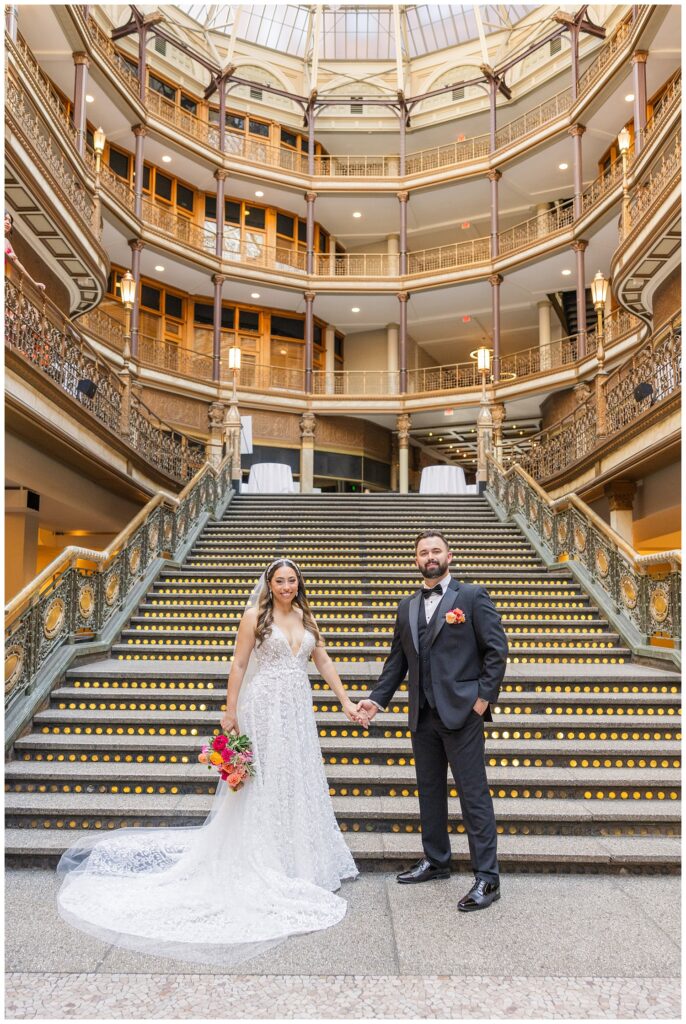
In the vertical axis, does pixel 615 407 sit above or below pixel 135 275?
below

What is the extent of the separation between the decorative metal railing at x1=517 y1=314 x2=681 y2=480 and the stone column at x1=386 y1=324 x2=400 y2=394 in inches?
350

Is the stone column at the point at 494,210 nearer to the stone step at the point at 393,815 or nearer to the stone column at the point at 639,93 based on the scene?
the stone column at the point at 639,93

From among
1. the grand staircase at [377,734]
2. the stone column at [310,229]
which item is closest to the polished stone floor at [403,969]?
the grand staircase at [377,734]

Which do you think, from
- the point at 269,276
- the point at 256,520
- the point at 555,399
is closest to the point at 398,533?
the point at 256,520

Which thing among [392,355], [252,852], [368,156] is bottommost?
[252,852]

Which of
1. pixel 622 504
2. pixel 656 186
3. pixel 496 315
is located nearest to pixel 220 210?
pixel 496 315

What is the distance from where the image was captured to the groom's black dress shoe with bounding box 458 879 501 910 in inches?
139

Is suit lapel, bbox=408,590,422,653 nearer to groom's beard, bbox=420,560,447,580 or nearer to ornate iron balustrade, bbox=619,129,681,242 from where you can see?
groom's beard, bbox=420,560,447,580

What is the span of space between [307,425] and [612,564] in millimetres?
15821

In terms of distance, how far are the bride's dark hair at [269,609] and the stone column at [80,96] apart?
→ 14801mm

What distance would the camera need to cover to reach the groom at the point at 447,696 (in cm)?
369

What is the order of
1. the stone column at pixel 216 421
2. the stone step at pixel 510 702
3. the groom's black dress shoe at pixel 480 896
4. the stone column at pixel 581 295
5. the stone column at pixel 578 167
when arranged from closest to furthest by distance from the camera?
the groom's black dress shoe at pixel 480 896 → the stone step at pixel 510 702 → the stone column at pixel 581 295 → the stone column at pixel 578 167 → the stone column at pixel 216 421

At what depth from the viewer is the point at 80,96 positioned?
15.6 m

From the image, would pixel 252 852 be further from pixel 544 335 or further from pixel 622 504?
pixel 544 335
